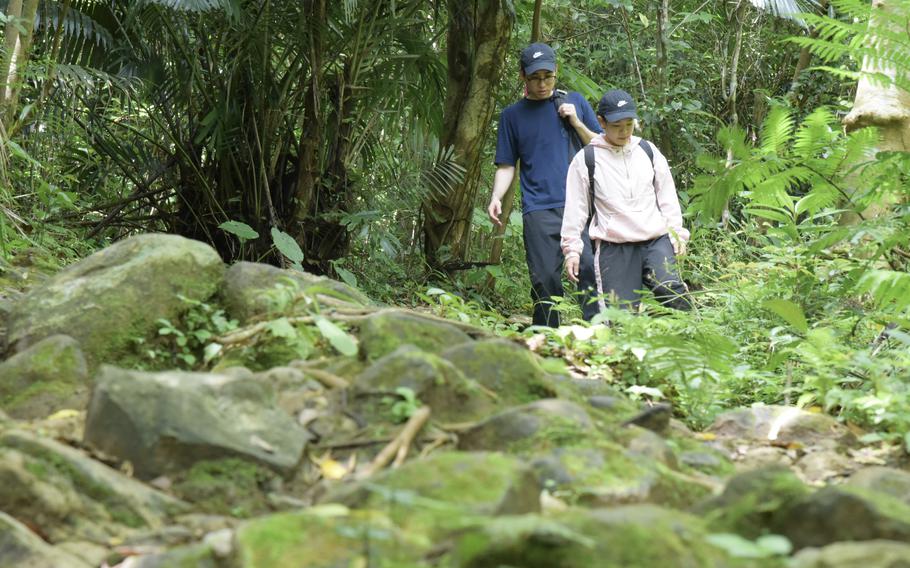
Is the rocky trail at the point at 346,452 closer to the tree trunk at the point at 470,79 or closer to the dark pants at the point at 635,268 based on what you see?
the dark pants at the point at 635,268

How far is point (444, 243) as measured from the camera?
8.65m

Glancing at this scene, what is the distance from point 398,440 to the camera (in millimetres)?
2336

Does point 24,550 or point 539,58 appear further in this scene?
point 539,58

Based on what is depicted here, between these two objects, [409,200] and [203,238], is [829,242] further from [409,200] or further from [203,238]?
[203,238]

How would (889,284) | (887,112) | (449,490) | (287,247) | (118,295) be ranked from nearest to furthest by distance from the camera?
(449,490)
(118,295)
(889,284)
(887,112)
(287,247)

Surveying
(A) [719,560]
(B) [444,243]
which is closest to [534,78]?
(B) [444,243]

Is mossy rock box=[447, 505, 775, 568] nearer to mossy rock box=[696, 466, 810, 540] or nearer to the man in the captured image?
mossy rock box=[696, 466, 810, 540]

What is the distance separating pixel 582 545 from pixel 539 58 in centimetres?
501

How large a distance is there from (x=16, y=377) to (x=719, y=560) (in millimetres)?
1898

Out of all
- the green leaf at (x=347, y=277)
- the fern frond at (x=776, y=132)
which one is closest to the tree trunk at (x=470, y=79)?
the green leaf at (x=347, y=277)

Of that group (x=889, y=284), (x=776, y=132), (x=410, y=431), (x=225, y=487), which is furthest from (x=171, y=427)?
(x=776, y=132)

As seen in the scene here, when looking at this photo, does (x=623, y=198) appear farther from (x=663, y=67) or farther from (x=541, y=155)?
(x=663, y=67)

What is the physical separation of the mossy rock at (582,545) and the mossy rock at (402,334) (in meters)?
1.25

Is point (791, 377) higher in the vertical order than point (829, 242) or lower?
lower
